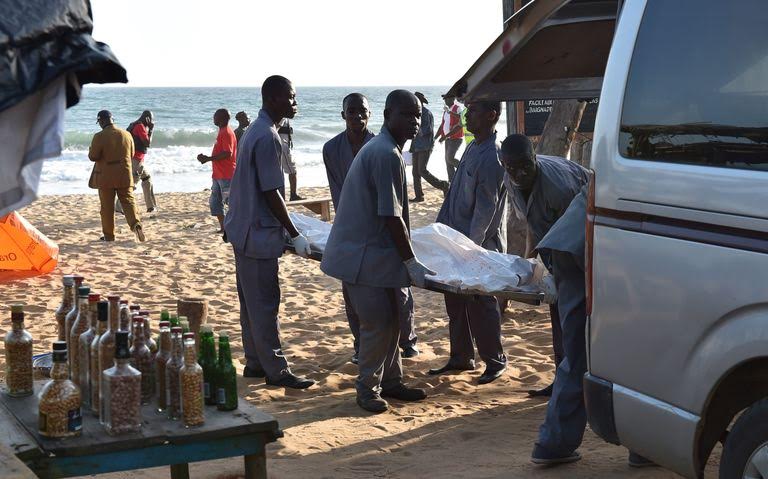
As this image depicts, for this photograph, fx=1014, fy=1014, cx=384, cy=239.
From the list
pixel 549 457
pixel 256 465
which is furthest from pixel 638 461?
pixel 256 465

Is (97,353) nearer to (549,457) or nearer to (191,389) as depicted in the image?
(191,389)

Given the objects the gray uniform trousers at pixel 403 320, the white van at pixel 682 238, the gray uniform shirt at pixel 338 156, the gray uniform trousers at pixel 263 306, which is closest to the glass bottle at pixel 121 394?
the white van at pixel 682 238

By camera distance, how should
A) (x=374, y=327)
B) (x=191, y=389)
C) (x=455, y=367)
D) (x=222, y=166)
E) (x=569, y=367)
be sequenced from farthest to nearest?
(x=222, y=166) → (x=455, y=367) → (x=374, y=327) → (x=569, y=367) → (x=191, y=389)

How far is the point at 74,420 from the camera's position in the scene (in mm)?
3572

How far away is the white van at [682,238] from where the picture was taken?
10.8ft

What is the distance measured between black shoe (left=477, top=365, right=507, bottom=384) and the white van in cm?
305

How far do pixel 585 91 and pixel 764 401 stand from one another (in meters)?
3.29

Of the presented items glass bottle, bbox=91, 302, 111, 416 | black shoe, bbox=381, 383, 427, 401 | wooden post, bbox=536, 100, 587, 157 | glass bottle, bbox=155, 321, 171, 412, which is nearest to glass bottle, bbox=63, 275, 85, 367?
glass bottle, bbox=91, 302, 111, 416

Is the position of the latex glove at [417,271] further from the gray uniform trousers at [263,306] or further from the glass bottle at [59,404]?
the glass bottle at [59,404]

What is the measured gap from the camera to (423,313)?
9562 millimetres

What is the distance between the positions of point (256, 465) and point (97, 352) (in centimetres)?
74

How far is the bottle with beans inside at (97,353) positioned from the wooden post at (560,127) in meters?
6.87

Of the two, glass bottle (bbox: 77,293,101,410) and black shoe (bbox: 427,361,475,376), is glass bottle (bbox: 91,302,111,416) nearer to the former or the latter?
glass bottle (bbox: 77,293,101,410)

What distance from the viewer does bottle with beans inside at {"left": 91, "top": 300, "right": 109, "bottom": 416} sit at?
3811 millimetres
